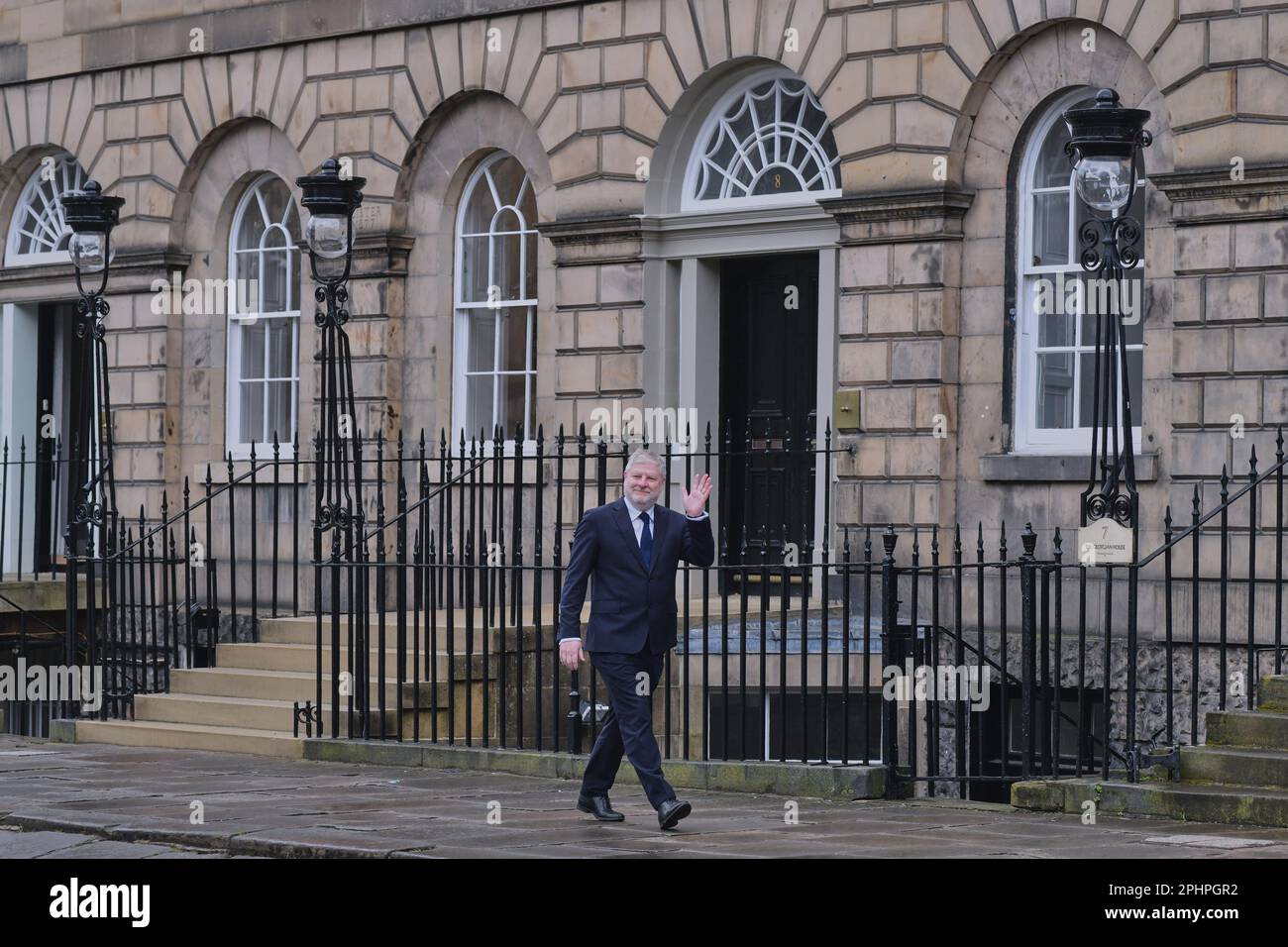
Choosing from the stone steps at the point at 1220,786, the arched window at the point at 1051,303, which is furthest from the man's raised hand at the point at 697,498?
the arched window at the point at 1051,303

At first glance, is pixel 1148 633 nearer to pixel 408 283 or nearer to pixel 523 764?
pixel 523 764

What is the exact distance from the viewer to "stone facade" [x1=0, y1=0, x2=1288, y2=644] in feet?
48.2

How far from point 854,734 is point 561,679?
2052mm

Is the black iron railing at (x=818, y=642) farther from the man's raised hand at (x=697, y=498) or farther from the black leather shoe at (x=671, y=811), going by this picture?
the black leather shoe at (x=671, y=811)

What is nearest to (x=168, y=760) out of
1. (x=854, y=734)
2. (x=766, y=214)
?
(x=854, y=734)

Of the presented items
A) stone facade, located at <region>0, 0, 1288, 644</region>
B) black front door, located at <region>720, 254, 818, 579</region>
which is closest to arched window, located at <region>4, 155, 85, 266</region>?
stone facade, located at <region>0, 0, 1288, 644</region>

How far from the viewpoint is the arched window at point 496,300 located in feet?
61.9

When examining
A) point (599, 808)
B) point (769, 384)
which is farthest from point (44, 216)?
point (599, 808)

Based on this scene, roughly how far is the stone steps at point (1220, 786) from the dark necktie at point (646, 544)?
242 cm

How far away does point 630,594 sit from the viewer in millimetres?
11211

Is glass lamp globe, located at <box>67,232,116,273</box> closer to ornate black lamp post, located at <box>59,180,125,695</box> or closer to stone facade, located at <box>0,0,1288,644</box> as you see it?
ornate black lamp post, located at <box>59,180,125,695</box>

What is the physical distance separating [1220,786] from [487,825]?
3.75 m
